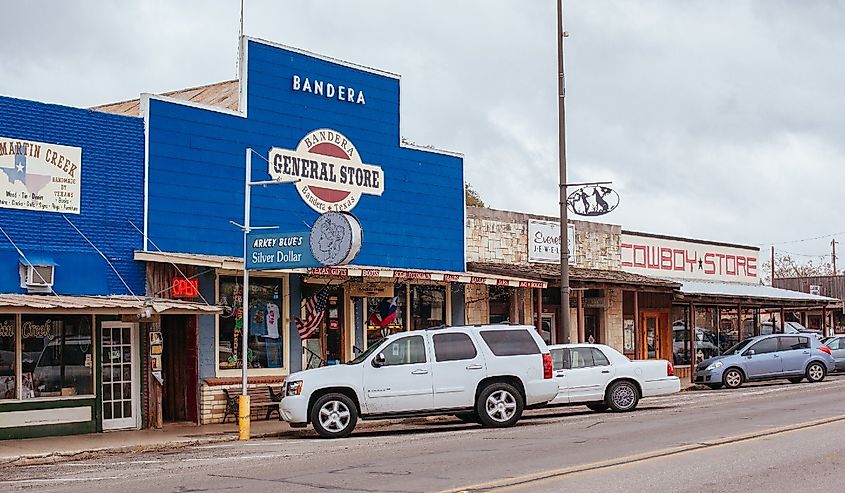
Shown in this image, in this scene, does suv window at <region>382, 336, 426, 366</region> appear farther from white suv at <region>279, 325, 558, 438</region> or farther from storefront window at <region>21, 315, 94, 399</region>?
storefront window at <region>21, 315, 94, 399</region>

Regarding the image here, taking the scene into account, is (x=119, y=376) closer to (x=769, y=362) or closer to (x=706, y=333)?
(x=769, y=362)

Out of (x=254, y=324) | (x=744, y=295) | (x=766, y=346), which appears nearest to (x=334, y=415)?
(x=254, y=324)

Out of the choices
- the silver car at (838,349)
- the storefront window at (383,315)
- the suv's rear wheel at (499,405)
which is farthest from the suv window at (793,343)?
the suv's rear wheel at (499,405)

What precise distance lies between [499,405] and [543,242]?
12.9m

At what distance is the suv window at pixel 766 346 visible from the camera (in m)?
30.7

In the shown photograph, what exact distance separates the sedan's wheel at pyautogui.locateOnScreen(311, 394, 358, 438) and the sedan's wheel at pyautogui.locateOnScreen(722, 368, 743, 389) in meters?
15.3

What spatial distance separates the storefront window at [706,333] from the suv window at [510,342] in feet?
63.7

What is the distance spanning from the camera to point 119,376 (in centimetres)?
2030

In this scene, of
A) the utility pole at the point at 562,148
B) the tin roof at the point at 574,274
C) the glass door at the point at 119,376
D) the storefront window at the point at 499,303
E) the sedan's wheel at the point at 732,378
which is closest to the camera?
the glass door at the point at 119,376

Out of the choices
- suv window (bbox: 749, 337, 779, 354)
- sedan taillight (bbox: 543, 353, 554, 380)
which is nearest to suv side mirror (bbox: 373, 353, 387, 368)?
sedan taillight (bbox: 543, 353, 554, 380)

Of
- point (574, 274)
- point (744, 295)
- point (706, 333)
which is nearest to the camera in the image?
point (574, 274)

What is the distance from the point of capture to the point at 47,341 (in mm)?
19188

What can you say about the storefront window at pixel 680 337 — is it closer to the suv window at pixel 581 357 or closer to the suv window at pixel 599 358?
the suv window at pixel 599 358

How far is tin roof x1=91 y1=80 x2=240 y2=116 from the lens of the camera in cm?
2336
